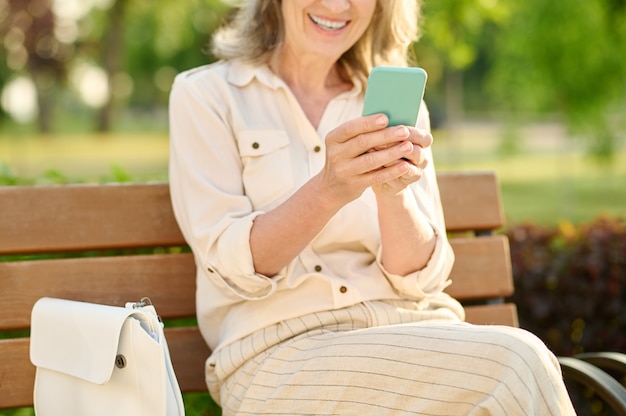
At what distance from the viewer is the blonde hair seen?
116 inches

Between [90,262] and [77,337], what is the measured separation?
19.1 inches

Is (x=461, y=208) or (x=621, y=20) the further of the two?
(x=621, y=20)

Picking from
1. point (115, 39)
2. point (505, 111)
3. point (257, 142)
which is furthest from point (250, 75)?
point (115, 39)

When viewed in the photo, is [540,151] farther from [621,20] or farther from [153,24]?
[153,24]

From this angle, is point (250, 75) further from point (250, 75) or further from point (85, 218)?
point (85, 218)

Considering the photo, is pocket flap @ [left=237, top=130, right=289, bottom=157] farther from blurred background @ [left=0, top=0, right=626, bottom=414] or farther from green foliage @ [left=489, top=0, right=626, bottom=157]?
green foliage @ [left=489, top=0, right=626, bottom=157]

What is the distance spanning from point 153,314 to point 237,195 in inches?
18.4

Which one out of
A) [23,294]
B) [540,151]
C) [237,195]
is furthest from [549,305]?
[540,151]

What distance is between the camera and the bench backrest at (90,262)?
9.09ft

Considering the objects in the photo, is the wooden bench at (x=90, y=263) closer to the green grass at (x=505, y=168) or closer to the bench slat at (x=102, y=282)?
the bench slat at (x=102, y=282)

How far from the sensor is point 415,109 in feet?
7.47

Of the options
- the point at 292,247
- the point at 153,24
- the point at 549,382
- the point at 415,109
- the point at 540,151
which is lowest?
the point at 540,151

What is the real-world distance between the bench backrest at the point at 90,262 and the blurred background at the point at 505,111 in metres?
0.58

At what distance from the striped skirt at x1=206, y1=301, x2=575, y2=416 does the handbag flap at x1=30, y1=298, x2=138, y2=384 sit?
1.30 feet
